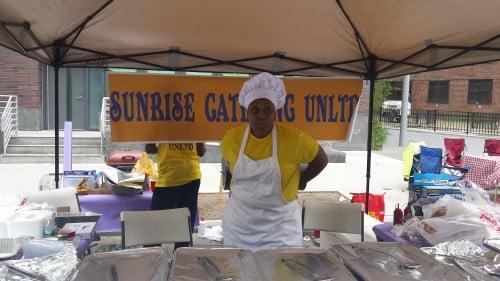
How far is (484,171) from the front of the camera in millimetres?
8172

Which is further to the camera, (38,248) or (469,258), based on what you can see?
(38,248)

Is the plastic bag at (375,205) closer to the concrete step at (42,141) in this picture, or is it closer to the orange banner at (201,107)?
the orange banner at (201,107)

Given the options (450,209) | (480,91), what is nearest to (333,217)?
(450,209)

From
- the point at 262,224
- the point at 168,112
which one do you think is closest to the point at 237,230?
the point at 262,224

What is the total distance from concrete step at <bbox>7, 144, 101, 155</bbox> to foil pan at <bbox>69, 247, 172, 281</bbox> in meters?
10.3

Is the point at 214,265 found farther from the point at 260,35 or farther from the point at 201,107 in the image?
the point at 201,107

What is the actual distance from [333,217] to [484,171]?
5712mm

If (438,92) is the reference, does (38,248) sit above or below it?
below

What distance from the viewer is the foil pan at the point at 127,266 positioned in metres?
1.35

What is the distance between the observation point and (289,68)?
4648 mm

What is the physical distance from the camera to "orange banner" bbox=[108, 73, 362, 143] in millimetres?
4023

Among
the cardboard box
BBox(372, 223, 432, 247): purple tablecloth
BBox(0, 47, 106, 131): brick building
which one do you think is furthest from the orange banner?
BBox(0, 47, 106, 131): brick building

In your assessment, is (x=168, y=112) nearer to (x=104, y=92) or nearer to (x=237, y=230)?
(x=237, y=230)

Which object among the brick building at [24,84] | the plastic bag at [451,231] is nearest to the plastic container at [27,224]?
the plastic bag at [451,231]
